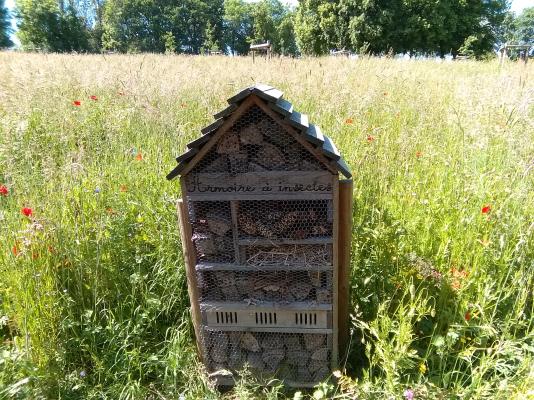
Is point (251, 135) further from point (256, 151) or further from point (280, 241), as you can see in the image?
point (280, 241)

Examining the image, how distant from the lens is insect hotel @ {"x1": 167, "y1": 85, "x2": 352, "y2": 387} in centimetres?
178

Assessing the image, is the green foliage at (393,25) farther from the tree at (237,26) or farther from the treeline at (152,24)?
the tree at (237,26)

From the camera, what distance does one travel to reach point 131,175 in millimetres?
2812

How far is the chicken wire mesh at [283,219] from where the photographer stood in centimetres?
190

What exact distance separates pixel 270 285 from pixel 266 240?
283 mm

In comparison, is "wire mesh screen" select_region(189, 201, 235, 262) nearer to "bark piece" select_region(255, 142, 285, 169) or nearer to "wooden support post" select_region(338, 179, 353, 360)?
"bark piece" select_region(255, 142, 285, 169)

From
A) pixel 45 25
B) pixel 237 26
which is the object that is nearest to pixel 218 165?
pixel 45 25

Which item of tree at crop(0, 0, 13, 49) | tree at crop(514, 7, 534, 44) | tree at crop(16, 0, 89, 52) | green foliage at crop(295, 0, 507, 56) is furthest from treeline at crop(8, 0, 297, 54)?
tree at crop(514, 7, 534, 44)

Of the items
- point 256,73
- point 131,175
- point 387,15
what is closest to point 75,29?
point 387,15

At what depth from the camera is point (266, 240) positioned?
1.91 meters

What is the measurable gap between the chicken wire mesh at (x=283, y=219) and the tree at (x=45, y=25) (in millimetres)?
44668

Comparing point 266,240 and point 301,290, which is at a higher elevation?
point 266,240

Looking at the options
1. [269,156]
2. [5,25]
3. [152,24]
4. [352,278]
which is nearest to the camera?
[269,156]

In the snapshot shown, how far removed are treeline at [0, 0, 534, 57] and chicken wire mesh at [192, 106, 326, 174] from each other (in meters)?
5.99
